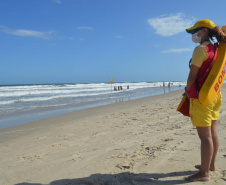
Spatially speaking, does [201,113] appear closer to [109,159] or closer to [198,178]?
[198,178]

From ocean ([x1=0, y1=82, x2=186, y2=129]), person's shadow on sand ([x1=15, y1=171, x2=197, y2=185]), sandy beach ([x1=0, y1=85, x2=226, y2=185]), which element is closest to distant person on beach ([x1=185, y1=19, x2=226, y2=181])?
person's shadow on sand ([x1=15, y1=171, x2=197, y2=185])

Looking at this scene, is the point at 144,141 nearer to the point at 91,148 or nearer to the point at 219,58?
the point at 91,148

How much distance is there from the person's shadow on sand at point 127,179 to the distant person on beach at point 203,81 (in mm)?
210

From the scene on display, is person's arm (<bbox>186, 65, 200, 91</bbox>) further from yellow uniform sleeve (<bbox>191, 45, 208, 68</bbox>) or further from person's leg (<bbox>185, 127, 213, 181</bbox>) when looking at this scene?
person's leg (<bbox>185, 127, 213, 181</bbox>)

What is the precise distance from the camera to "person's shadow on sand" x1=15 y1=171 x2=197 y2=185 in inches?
92.5

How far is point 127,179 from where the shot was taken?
244cm

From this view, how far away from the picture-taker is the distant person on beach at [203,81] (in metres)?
2.12

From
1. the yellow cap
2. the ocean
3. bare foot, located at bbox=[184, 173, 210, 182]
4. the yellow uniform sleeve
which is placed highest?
the yellow cap

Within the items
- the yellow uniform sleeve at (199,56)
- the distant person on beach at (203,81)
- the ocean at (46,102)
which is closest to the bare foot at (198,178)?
the distant person on beach at (203,81)

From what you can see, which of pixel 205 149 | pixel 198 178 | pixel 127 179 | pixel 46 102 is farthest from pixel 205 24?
pixel 46 102

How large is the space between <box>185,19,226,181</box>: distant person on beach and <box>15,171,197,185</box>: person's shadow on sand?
0.21m

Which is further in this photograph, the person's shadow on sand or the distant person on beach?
the person's shadow on sand

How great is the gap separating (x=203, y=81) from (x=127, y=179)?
4.94 feet

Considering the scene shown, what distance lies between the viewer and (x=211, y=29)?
7.30ft
